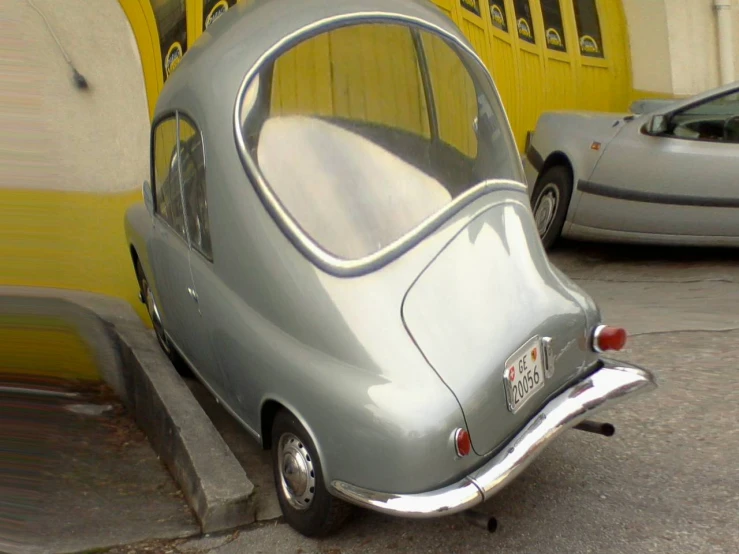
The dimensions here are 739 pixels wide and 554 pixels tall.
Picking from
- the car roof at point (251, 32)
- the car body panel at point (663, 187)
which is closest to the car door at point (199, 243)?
the car roof at point (251, 32)

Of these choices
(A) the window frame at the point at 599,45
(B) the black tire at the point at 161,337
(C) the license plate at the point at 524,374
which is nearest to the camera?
(C) the license plate at the point at 524,374

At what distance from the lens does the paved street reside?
11.7 feet

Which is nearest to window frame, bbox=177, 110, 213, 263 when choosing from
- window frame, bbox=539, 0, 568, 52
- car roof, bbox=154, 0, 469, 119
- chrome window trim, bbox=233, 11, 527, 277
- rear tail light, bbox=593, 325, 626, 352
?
car roof, bbox=154, 0, 469, 119

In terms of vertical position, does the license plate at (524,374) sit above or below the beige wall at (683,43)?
above

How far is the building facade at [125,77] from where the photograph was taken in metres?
5.14

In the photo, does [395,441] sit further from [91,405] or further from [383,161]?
[91,405]

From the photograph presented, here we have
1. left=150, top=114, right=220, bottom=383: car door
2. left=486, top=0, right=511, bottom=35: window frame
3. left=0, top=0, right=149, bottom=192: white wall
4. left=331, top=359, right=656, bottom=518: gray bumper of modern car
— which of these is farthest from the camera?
left=486, top=0, right=511, bottom=35: window frame

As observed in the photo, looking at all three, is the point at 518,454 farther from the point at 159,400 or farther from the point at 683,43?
the point at 683,43

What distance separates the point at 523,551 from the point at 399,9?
2.45 m

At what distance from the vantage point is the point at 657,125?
699 centimetres

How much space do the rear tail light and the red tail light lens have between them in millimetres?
905

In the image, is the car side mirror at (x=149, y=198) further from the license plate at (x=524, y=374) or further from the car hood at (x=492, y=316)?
the license plate at (x=524, y=374)

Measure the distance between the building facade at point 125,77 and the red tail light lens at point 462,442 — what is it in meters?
2.44

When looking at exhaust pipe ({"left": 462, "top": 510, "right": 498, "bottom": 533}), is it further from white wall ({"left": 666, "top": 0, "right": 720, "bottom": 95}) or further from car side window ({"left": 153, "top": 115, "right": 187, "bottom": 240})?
white wall ({"left": 666, "top": 0, "right": 720, "bottom": 95})
